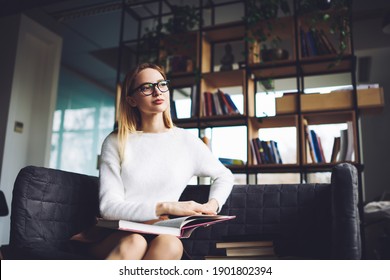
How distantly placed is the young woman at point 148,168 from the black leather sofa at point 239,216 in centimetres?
11

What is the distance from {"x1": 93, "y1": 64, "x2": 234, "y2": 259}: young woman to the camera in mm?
1115

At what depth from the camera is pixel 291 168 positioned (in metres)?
2.95

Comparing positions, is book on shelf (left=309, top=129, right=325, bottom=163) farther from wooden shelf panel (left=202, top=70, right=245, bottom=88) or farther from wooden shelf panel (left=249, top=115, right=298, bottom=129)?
wooden shelf panel (left=202, top=70, right=245, bottom=88)

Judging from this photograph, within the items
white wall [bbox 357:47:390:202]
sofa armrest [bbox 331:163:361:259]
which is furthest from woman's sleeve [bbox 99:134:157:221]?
white wall [bbox 357:47:390:202]

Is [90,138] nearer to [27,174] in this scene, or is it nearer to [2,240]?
[2,240]

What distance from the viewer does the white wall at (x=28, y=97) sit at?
4.05m

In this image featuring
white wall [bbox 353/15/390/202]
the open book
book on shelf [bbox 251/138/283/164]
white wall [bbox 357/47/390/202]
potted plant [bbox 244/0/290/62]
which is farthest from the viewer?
white wall [bbox 357/47/390/202]

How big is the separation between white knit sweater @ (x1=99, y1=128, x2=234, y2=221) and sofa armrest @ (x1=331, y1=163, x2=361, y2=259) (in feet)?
1.23

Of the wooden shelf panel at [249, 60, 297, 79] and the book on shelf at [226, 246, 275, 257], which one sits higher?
the wooden shelf panel at [249, 60, 297, 79]

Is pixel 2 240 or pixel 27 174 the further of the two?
pixel 2 240

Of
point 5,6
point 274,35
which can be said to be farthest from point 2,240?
point 274,35

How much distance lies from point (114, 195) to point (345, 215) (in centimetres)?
69

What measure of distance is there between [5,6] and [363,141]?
4.55 metres

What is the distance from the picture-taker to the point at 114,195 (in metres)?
1.19
